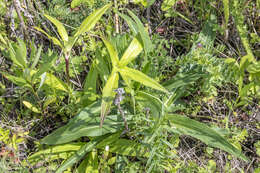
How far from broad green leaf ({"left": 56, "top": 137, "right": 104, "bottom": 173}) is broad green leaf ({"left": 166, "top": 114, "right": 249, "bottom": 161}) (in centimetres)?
60

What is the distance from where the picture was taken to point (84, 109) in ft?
5.86

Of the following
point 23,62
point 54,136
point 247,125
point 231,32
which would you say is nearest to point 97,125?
point 54,136

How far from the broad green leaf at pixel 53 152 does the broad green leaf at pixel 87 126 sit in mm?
83

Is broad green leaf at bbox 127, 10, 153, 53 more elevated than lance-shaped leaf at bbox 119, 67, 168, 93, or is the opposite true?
broad green leaf at bbox 127, 10, 153, 53

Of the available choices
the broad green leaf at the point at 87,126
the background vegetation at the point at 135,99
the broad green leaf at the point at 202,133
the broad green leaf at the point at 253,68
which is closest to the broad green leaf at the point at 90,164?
the background vegetation at the point at 135,99

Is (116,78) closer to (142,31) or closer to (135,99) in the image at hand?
(135,99)

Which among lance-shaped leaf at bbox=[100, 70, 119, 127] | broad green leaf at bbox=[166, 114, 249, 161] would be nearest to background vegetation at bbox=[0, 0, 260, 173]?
broad green leaf at bbox=[166, 114, 249, 161]

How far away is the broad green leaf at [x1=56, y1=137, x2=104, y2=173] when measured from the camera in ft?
5.83

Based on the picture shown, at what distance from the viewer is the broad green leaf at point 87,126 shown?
1.77 metres

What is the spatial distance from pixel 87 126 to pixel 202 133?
31.5 inches

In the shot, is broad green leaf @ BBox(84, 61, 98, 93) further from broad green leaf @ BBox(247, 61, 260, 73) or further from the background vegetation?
broad green leaf @ BBox(247, 61, 260, 73)

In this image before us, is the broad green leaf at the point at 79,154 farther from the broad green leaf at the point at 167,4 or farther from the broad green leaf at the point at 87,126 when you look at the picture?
the broad green leaf at the point at 167,4

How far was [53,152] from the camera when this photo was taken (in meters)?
1.86

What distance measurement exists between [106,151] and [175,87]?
0.71m
